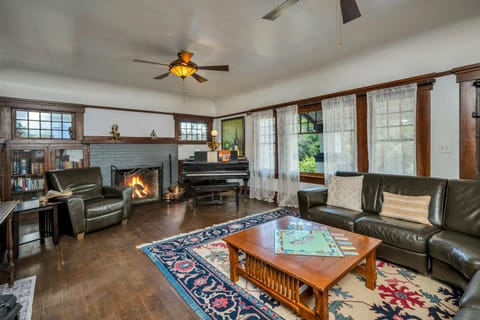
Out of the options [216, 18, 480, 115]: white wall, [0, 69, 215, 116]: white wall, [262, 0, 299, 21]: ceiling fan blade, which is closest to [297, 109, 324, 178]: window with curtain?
[216, 18, 480, 115]: white wall

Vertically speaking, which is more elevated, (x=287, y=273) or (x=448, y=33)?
(x=448, y=33)

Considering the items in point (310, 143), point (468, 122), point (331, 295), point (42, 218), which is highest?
point (468, 122)

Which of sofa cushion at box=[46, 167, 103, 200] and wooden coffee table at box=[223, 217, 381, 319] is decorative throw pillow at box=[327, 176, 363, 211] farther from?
sofa cushion at box=[46, 167, 103, 200]

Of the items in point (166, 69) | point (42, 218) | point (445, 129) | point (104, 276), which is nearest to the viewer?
point (104, 276)

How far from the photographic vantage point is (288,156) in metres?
5.00

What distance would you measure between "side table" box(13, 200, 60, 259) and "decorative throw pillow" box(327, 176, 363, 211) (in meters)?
Answer: 3.87

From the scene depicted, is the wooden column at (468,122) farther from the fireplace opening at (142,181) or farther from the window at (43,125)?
the window at (43,125)

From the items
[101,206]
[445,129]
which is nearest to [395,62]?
[445,129]

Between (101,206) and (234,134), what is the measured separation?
13.0ft

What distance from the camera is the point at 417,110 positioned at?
3.29 m

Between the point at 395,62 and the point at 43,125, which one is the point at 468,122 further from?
the point at 43,125

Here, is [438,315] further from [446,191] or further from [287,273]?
[446,191]

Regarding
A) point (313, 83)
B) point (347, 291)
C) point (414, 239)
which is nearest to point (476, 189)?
point (414, 239)

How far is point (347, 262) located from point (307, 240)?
0.44m
